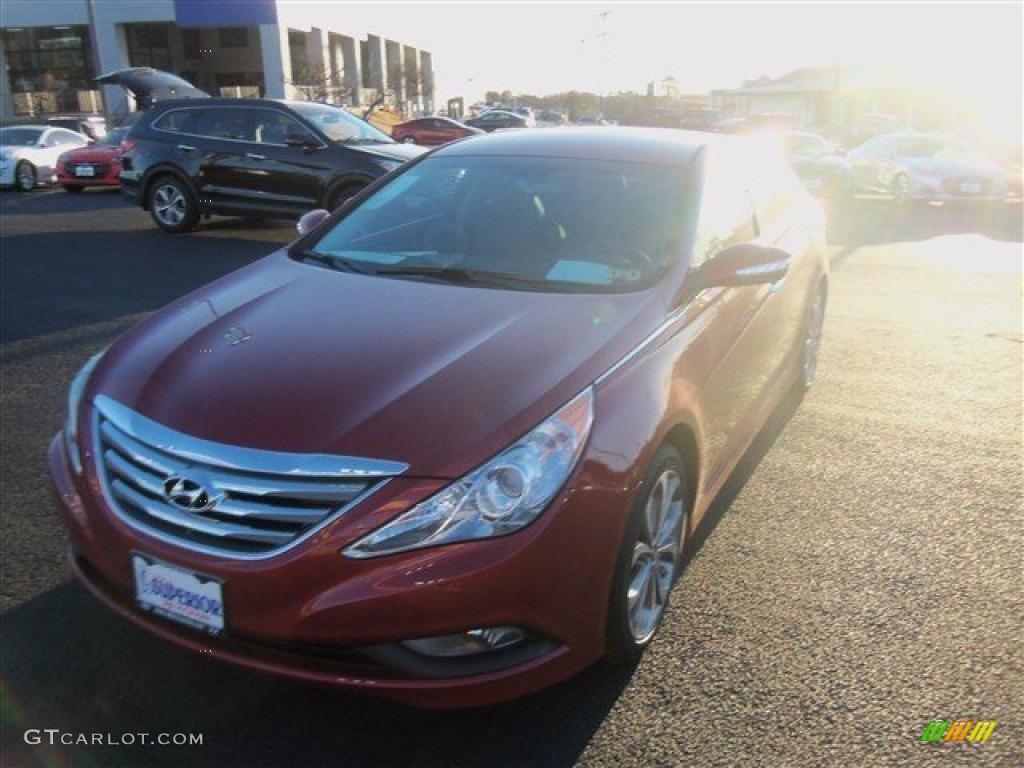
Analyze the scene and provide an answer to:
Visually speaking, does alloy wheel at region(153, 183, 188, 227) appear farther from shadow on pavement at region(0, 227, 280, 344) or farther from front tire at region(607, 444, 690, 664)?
front tire at region(607, 444, 690, 664)

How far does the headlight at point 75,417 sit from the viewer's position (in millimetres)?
Answer: 2729

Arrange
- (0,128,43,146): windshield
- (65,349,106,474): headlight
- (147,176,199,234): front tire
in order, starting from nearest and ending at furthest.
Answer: (65,349,106,474): headlight < (147,176,199,234): front tire < (0,128,43,146): windshield

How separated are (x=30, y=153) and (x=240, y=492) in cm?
1940

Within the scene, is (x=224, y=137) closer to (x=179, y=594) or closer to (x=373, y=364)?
(x=373, y=364)

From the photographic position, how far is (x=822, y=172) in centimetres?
1764

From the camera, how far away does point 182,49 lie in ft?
159

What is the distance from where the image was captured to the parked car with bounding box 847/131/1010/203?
16.0 meters

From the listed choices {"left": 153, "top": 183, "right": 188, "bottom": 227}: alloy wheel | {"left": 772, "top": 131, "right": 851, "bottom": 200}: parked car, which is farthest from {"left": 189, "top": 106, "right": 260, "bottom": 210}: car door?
{"left": 772, "top": 131, "right": 851, "bottom": 200}: parked car

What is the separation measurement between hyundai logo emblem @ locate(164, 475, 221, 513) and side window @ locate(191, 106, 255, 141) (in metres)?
10.1

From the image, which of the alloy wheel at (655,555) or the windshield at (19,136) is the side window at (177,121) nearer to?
the windshield at (19,136)

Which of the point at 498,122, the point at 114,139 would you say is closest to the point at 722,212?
the point at 114,139

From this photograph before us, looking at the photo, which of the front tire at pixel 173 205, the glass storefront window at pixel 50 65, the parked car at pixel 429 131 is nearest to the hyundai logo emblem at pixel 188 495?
the front tire at pixel 173 205

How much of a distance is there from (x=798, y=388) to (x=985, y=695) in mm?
2848

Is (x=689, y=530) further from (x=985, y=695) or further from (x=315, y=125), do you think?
(x=315, y=125)
